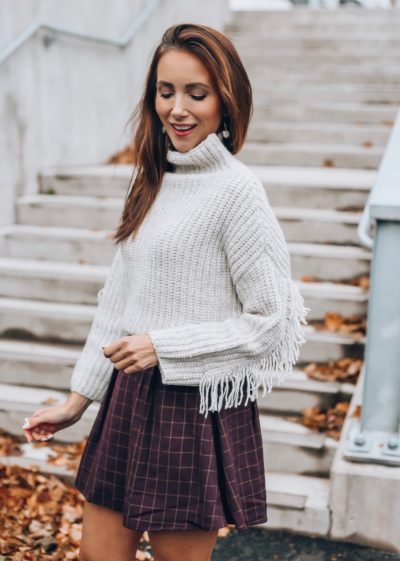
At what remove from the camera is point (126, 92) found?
770cm

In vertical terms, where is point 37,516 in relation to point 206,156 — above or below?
below

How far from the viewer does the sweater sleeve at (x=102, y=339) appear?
2.34 m

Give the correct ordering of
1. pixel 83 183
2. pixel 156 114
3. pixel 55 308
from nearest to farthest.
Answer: pixel 156 114, pixel 55 308, pixel 83 183

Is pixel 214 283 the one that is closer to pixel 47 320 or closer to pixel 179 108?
pixel 179 108

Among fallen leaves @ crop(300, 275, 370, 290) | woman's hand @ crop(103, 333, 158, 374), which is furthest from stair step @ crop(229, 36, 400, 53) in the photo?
woman's hand @ crop(103, 333, 158, 374)

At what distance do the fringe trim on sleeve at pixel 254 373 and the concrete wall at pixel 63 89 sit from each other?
3.30 meters

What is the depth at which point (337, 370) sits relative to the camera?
4445 mm

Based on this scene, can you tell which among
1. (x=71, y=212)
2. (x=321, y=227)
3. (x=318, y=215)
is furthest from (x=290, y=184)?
(x=71, y=212)

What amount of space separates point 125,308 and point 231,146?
550 mm

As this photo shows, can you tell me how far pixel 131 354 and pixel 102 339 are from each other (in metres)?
0.39

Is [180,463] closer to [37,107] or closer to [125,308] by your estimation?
[125,308]

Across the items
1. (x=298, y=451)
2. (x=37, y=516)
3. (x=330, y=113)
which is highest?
(x=330, y=113)

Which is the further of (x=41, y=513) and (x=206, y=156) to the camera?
(x=41, y=513)

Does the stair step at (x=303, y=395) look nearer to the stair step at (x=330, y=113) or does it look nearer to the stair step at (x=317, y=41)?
the stair step at (x=330, y=113)
